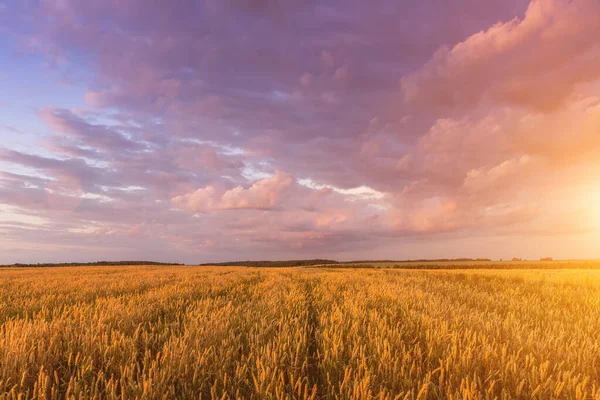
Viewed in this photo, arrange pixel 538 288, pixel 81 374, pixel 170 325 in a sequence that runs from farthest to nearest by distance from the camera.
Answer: pixel 538 288
pixel 170 325
pixel 81 374

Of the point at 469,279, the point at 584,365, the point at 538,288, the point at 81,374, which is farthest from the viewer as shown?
the point at 469,279

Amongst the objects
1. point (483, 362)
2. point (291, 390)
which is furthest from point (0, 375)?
point (483, 362)

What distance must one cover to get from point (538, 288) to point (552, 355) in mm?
12490

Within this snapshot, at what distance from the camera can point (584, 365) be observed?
4203 mm

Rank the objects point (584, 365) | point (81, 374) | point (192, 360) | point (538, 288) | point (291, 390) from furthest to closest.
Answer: point (538, 288)
point (584, 365)
point (192, 360)
point (81, 374)
point (291, 390)

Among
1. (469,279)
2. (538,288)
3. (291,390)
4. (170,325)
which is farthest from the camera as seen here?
(469,279)

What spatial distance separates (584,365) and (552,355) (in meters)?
0.33

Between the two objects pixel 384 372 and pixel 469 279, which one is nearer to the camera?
pixel 384 372

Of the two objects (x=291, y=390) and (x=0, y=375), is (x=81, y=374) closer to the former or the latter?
(x=0, y=375)

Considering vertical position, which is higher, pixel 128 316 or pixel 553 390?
pixel 128 316

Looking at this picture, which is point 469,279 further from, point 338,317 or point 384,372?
point 384,372

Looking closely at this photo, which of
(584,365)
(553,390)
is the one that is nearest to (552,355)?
(584,365)

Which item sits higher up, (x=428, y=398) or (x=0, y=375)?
(x=0, y=375)

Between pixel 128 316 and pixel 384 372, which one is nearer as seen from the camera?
pixel 384 372
